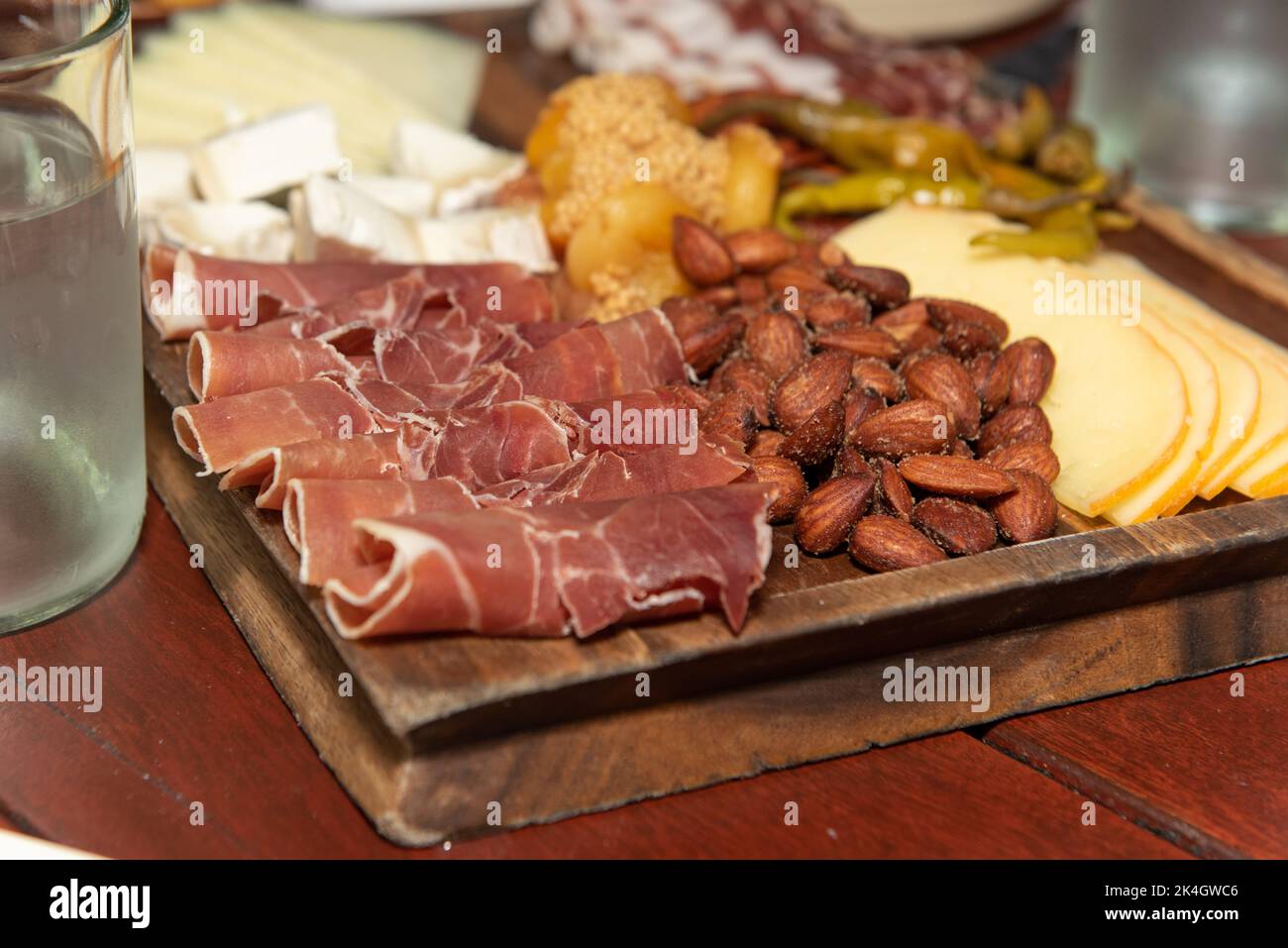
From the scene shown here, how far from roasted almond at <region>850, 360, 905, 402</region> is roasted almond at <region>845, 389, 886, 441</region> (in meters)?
0.01

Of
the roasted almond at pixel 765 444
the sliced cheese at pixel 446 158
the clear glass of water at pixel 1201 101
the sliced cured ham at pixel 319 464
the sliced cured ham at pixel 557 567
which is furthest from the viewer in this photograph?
the clear glass of water at pixel 1201 101

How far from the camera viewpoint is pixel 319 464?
4.91 feet

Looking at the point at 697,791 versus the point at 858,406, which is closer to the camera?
the point at 697,791

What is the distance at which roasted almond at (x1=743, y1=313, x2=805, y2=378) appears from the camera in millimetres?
1818

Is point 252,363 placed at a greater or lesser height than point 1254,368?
greater

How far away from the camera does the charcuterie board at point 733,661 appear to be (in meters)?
1.32

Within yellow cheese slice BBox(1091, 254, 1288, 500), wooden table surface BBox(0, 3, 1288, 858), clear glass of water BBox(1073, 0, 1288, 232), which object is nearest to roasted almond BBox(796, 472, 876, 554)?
wooden table surface BBox(0, 3, 1288, 858)

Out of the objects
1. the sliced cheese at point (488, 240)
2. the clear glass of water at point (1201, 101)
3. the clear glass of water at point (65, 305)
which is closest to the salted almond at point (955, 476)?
the sliced cheese at point (488, 240)

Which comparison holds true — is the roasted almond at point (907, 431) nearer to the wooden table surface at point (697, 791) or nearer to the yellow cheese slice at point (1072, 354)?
the yellow cheese slice at point (1072, 354)

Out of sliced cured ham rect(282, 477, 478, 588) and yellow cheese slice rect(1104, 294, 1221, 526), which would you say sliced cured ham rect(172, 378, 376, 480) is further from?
yellow cheese slice rect(1104, 294, 1221, 526)

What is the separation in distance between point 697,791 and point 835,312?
2.37 feet

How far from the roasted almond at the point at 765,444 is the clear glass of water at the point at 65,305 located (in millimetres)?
689

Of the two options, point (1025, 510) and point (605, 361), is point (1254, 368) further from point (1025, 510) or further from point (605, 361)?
point (605, 361)

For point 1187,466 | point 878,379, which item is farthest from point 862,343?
point 1187,466
